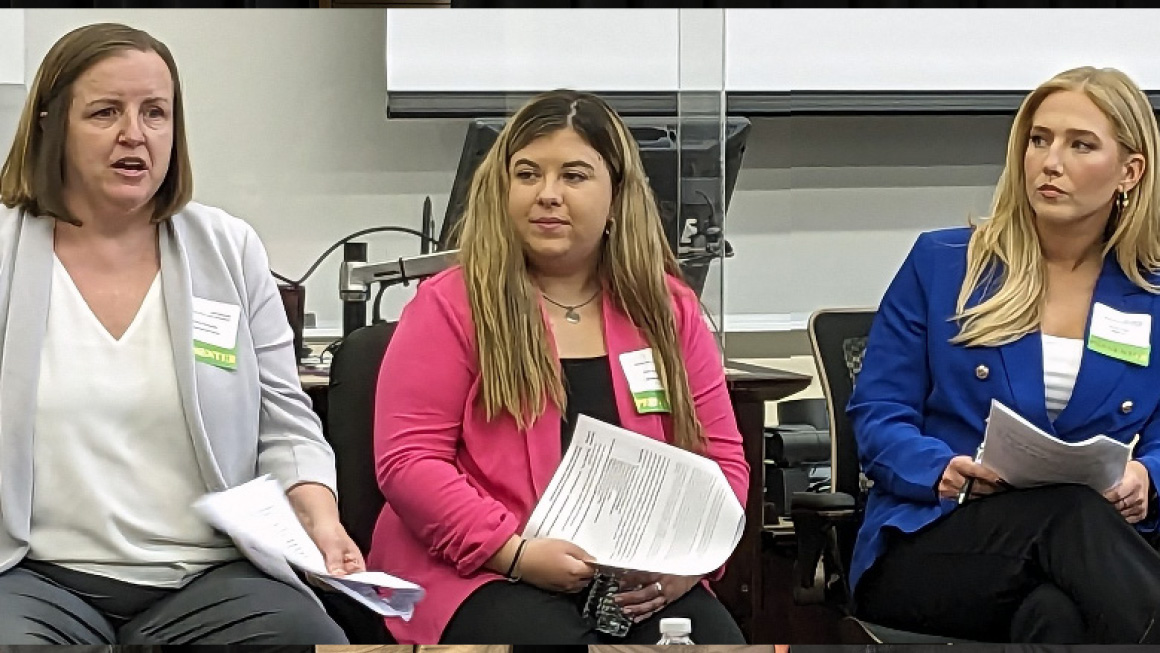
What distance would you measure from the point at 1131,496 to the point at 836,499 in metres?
0.46

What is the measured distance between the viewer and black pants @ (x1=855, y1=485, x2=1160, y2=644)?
1919 mm

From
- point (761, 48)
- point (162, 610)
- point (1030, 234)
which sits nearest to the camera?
point (162, 610)

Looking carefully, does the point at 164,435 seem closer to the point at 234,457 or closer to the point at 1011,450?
the point at 234,457

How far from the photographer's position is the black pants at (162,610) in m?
1.83

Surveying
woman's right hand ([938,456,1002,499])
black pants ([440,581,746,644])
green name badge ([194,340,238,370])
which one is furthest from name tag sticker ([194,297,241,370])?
woman's right hand ([938,456,1002,499])

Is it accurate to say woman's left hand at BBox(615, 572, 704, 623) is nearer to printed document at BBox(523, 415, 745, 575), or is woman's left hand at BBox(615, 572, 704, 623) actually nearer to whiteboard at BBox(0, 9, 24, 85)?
printed document at BBox(523, 415, 745, 575)

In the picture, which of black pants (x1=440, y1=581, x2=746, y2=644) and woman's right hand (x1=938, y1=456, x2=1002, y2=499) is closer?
black pants (x1=440, y1=581, x2=746, y2=644)

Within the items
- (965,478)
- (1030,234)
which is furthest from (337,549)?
(1030,234)

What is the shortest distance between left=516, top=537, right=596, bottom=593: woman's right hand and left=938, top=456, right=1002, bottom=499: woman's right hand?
548 mm

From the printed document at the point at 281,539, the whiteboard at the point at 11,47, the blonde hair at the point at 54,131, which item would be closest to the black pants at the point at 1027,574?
the printed document at the point at 281,539

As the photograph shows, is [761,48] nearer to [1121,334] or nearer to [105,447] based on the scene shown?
[1121,334]

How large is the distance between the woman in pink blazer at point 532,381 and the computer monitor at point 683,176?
60 millimetres

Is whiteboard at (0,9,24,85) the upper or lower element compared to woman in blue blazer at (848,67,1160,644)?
upper

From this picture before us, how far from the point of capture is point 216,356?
2.01 metres
